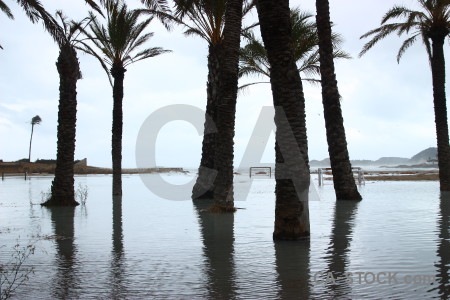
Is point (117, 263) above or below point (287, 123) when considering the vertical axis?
below

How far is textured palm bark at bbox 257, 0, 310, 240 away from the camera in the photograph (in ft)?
28.2

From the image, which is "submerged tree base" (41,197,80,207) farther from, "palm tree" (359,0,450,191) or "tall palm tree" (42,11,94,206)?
"palm tree" (359,0,450,191)

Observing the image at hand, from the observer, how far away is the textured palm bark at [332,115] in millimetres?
18234

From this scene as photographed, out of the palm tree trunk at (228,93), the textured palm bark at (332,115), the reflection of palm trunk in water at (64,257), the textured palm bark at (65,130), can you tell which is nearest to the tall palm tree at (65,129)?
the textured palm bark at (65,130)

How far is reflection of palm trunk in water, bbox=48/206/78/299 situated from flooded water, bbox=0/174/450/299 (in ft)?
0.05

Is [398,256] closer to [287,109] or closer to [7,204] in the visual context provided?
[287,109]

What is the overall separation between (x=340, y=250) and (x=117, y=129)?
16.7m

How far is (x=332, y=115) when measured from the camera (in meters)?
18.3

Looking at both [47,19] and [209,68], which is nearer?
[47,19]

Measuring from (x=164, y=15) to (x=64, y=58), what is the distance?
5.35m

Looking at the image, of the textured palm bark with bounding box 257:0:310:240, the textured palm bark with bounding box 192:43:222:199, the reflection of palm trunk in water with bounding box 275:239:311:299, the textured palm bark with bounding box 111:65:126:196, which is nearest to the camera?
the reflection of palm trunk in water with bounding box 275:239:311:299

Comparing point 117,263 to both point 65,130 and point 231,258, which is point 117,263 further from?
point 65,130

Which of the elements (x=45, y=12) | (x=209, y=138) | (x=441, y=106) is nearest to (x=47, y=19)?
(x=45, y=12)

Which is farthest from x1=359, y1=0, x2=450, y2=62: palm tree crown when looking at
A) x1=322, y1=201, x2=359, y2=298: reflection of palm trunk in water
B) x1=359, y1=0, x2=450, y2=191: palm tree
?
x1=322, y1=201, x2=359, y2=298: reflection of palm trunk in water
